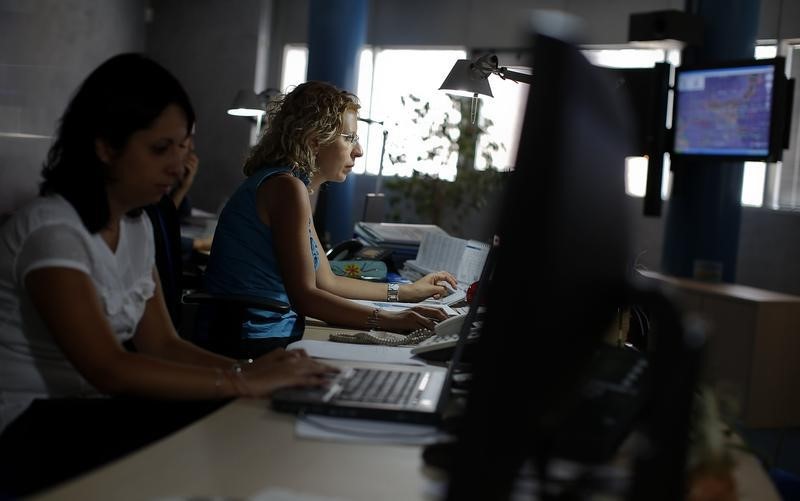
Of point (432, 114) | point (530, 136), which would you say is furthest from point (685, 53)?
point (530, 136)

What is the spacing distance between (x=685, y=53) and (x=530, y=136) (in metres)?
4.61

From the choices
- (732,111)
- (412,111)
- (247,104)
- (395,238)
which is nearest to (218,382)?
(395,238)

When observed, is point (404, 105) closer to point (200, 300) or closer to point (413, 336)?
point (200, 300)

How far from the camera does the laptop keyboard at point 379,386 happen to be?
52.6 inches

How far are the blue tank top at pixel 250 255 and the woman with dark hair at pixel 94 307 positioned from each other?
81cm

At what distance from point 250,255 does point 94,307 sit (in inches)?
44.2

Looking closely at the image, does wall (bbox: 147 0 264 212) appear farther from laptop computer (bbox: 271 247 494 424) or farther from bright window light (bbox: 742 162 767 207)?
laptop computer (bbox: 271 247 494 424)

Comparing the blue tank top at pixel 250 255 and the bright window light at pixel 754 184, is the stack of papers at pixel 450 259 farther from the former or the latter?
the bright window light at pixel 754 184

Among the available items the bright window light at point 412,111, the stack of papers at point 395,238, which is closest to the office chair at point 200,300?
the stack of papers at point 395,238

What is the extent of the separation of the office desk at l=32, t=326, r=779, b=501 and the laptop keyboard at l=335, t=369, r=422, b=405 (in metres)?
0.13

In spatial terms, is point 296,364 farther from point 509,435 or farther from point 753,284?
point 753,284

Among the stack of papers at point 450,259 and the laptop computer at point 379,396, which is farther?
the stack of papers at point 450,259

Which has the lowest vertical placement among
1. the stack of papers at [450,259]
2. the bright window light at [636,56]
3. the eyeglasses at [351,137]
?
the stack of papers at [450,259]

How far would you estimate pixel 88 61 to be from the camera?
273 inches
